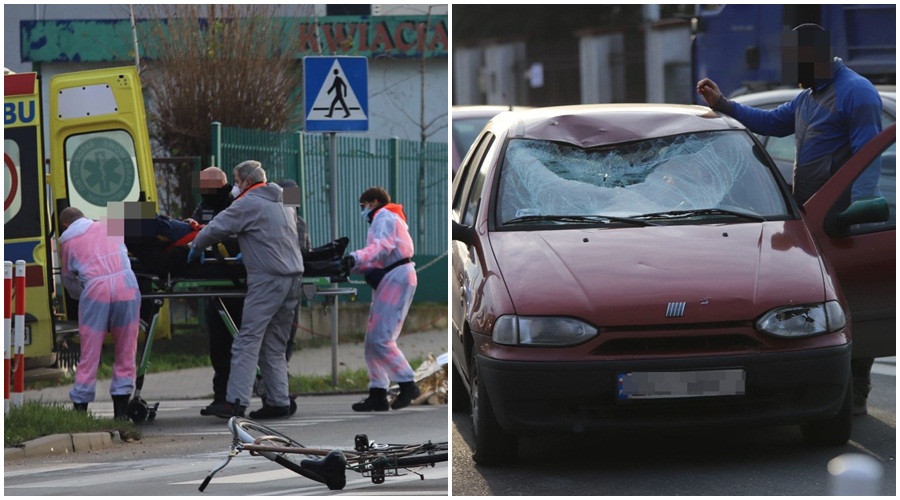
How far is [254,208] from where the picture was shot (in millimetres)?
9148

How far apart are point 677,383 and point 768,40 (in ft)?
37.9

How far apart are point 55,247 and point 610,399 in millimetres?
6341

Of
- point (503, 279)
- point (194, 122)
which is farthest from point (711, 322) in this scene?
point (194, 122)

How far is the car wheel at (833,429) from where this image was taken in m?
5.88

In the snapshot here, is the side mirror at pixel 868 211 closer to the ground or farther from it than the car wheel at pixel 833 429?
farther from it

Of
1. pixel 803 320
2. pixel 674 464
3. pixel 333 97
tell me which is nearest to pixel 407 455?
pixel 674 464

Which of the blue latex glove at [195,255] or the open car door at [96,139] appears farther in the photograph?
the open car door at [96,139]

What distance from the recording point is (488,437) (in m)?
5.79

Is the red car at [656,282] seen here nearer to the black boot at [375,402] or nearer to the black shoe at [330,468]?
the black shoe at [330,468]

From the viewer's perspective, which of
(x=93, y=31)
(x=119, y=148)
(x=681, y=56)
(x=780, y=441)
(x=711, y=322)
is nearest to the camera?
(x=711, y=322)

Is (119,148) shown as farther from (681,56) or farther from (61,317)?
(681,56)

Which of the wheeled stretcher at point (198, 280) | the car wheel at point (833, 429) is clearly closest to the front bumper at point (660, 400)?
the car wheel at point (833, 429)

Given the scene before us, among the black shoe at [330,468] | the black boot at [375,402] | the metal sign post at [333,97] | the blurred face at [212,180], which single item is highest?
the metal sign post at [333,97]

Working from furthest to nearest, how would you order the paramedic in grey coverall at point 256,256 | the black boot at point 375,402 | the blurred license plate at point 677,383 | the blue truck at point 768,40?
the blue truck at point 768,40, the black boot at point 375,402, the paramedic in grey coverall at point 256,256, the blurred license plate at point 677,383
